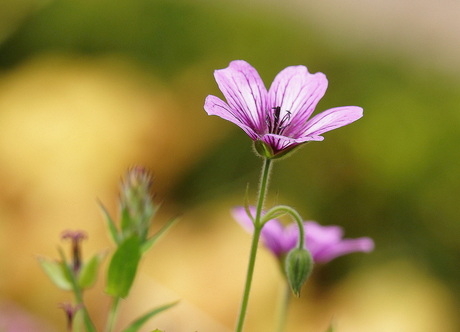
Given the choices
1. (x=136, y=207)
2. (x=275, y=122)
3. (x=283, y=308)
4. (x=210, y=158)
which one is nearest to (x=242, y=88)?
(x=275, y=122)

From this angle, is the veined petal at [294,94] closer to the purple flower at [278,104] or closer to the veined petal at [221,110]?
the purple flower at [278,104]

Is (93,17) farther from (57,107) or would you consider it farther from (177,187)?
(177,187)

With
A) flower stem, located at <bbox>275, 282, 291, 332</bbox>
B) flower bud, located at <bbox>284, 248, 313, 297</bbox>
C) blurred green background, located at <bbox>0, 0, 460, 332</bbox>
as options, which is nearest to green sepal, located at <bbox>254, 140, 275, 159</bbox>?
flower bud, located at <bbox>284, 248, 313, 297</bbox>

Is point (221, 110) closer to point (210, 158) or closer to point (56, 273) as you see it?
point (56, 273)

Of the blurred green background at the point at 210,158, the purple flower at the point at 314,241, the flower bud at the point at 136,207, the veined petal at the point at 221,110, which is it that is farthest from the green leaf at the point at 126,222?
the blurred green background at the point at 210,158

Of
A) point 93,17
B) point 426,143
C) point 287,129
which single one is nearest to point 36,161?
point 93,17

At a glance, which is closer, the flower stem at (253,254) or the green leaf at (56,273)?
the flower stem at (253,254)

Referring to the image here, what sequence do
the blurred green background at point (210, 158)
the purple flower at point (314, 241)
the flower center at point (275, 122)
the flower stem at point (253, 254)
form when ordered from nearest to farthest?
the flower stem at point (253, 254) → the flower center at point (275, 122) → the purple flower at point (314, 241) → the blurred green background at point (210, 158)
